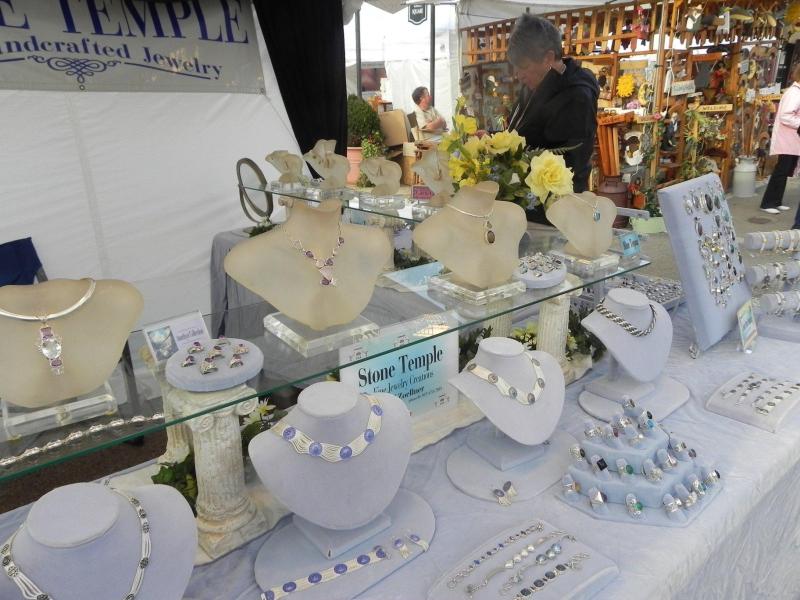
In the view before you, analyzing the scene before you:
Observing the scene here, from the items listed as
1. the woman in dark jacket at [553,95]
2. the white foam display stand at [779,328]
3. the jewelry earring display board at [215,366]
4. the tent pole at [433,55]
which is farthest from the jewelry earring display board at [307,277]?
the tent pole at [433,55]

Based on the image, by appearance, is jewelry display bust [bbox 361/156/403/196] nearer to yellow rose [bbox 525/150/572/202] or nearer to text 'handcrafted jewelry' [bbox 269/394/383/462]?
yellow rose [bbox 525/150/572/202]

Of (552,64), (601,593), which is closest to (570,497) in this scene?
(601,593)

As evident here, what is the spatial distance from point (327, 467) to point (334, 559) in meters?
0.17

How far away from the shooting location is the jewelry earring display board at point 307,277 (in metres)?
1.04

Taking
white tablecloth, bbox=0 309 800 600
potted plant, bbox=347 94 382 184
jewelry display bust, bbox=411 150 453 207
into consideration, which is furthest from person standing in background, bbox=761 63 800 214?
potted plant, bbox=347 94 382 184

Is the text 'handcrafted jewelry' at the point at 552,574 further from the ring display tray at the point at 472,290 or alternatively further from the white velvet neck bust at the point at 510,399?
the ring display tray at the point at 472,290

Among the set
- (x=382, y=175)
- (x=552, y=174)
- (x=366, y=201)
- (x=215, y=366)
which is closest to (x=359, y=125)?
(x=382, y=175)

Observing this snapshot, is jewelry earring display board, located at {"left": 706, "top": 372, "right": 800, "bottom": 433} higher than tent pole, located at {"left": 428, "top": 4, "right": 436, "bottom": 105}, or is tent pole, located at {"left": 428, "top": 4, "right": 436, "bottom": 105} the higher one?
tent pole, located at {"left": 428, "top": 4, "right": 436, "bottom": 105}

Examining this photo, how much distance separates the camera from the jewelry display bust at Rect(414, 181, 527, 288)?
1.23m

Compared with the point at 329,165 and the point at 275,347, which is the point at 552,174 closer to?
the point at 275,347

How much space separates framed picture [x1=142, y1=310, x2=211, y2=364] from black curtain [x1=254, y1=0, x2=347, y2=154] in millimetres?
2987

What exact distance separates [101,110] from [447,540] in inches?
117

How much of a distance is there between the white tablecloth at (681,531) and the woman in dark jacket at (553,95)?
1223 millimetres

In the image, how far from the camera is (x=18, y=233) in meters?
2.78
